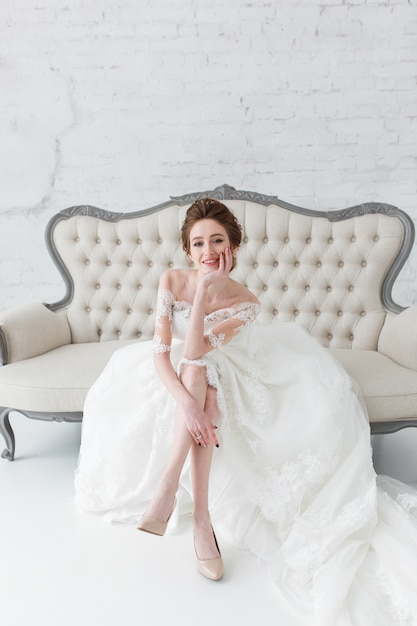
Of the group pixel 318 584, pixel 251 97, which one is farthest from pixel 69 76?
pixel 318 584

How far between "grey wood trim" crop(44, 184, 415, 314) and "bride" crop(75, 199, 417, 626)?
91 centimetres

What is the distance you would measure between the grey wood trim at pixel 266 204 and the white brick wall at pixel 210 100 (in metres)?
0.50

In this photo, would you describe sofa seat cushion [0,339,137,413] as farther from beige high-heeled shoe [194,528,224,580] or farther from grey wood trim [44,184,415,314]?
beige high-heeled shoe [194,528,224,580]

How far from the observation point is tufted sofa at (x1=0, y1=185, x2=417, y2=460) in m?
3.08

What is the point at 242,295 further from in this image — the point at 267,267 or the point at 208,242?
the point at 267,267

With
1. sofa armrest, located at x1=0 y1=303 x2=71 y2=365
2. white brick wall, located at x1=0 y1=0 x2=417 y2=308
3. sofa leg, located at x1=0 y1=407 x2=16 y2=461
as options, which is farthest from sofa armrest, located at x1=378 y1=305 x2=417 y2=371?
sofa leg, located at x1=0 y1=407 x2=16 y2=461

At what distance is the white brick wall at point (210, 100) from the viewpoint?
145 inches

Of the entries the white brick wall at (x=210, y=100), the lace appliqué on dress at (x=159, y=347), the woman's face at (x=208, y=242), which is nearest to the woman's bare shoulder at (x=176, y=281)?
the woman's face at (x=208, y=242)

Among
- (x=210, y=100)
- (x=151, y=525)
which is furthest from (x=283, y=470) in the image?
(x=210, y=100)

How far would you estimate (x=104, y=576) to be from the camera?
1.96m

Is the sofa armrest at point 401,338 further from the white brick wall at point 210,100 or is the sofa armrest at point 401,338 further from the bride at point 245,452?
the white brick wall at point 210,100

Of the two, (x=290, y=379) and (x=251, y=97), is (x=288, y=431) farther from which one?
(x=251, y=97)

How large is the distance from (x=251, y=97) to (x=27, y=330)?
6.81 ft

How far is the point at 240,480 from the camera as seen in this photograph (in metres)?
2.17
